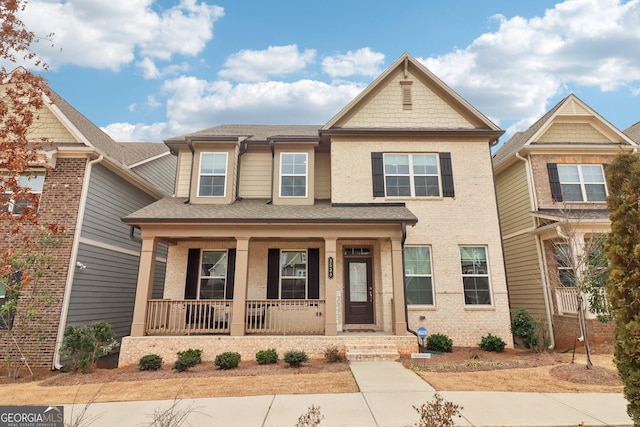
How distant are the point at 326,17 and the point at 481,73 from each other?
1851cm

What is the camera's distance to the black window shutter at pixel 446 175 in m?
10.9

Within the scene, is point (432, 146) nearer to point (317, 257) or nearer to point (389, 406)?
point (317, 257)

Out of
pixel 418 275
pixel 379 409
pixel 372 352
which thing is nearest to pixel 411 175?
pixel 418 275

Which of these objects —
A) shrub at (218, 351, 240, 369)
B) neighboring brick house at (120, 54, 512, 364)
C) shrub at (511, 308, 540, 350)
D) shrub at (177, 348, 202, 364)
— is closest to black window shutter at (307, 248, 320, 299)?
neighboring brick house at (120, 54, 512, 364)

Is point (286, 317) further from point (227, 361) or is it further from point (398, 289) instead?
point (398, 289)

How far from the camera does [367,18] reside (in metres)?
15.9

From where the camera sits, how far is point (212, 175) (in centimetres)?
1128

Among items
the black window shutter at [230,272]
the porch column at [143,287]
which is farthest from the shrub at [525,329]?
A: the porch column at [143,287]

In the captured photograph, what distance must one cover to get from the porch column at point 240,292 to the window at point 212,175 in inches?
111

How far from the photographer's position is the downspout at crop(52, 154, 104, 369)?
28.4 ft

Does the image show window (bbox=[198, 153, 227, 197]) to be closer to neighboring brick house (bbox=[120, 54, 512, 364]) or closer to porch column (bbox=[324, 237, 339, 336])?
neighboring brick house (bbox=[120, 54, 512, 364])

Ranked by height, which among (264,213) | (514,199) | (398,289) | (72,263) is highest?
(514,199)

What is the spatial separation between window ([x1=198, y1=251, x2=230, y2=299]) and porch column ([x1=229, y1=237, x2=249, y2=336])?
1804 millimetres

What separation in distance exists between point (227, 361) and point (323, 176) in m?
6.92
